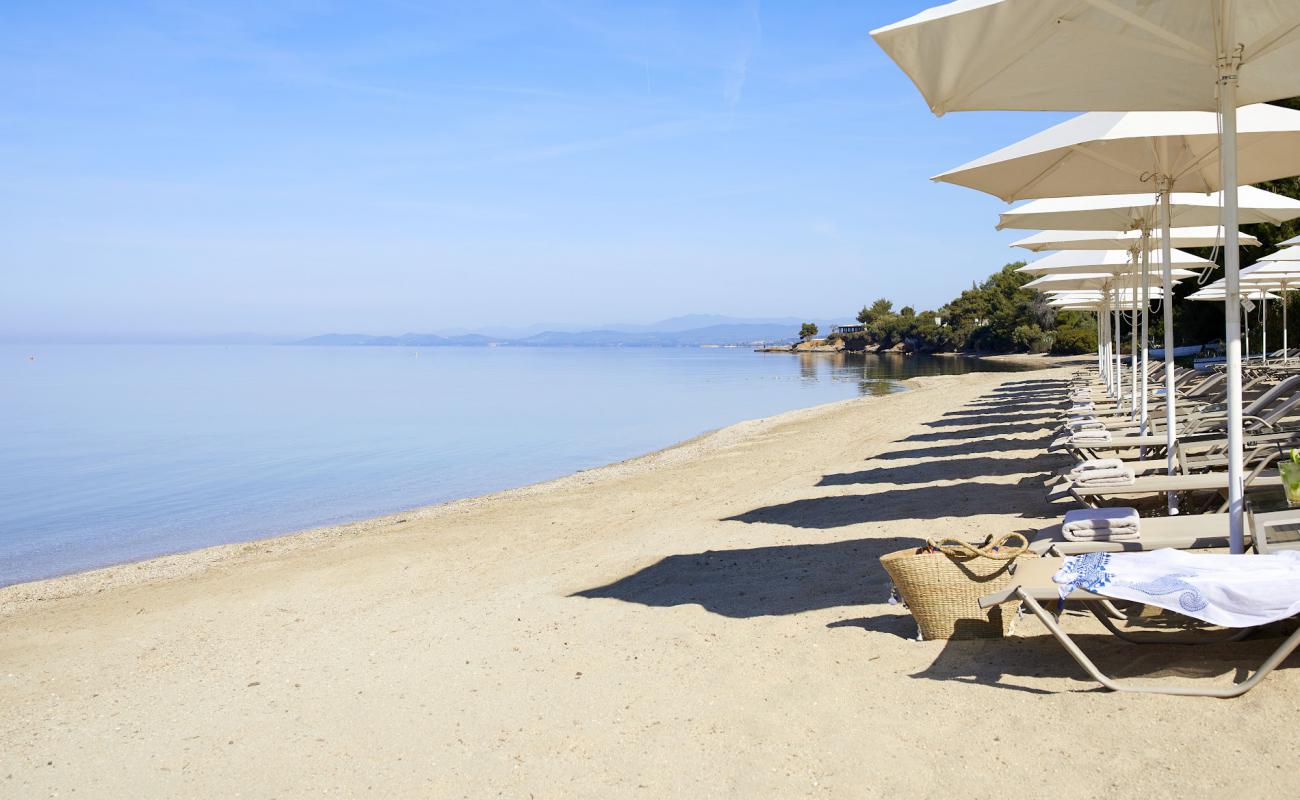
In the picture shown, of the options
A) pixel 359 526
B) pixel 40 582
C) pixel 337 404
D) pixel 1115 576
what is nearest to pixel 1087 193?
pixel 1115 576

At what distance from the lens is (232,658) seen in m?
5.46

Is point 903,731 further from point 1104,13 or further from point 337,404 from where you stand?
point 337,404

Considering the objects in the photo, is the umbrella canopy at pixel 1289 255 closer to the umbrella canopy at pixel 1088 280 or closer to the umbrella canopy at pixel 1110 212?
the umbrella canopy at pixel 1088 280

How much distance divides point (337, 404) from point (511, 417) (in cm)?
948

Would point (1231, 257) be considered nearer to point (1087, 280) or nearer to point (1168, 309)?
point (1168, 309)

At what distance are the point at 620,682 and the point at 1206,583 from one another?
2.13 meters

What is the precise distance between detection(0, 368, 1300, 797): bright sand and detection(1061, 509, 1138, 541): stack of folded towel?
36 centimetres

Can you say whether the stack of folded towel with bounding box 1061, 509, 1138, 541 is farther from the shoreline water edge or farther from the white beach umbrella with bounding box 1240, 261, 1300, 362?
the white beach umbrella with bounding box 1240, 261, 1300, 362

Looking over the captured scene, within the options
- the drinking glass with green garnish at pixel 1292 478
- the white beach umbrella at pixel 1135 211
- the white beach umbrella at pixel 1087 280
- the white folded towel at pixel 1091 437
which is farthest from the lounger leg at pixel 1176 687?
the white beach umbrella at pixel 1087 280

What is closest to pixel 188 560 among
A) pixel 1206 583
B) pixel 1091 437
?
pixel 1091 437

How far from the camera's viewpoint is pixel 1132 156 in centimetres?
583

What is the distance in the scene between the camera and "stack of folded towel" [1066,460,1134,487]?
17.9 feet

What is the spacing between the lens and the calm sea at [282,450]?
12891mm

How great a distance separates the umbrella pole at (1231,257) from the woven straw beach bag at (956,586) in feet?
2.51
